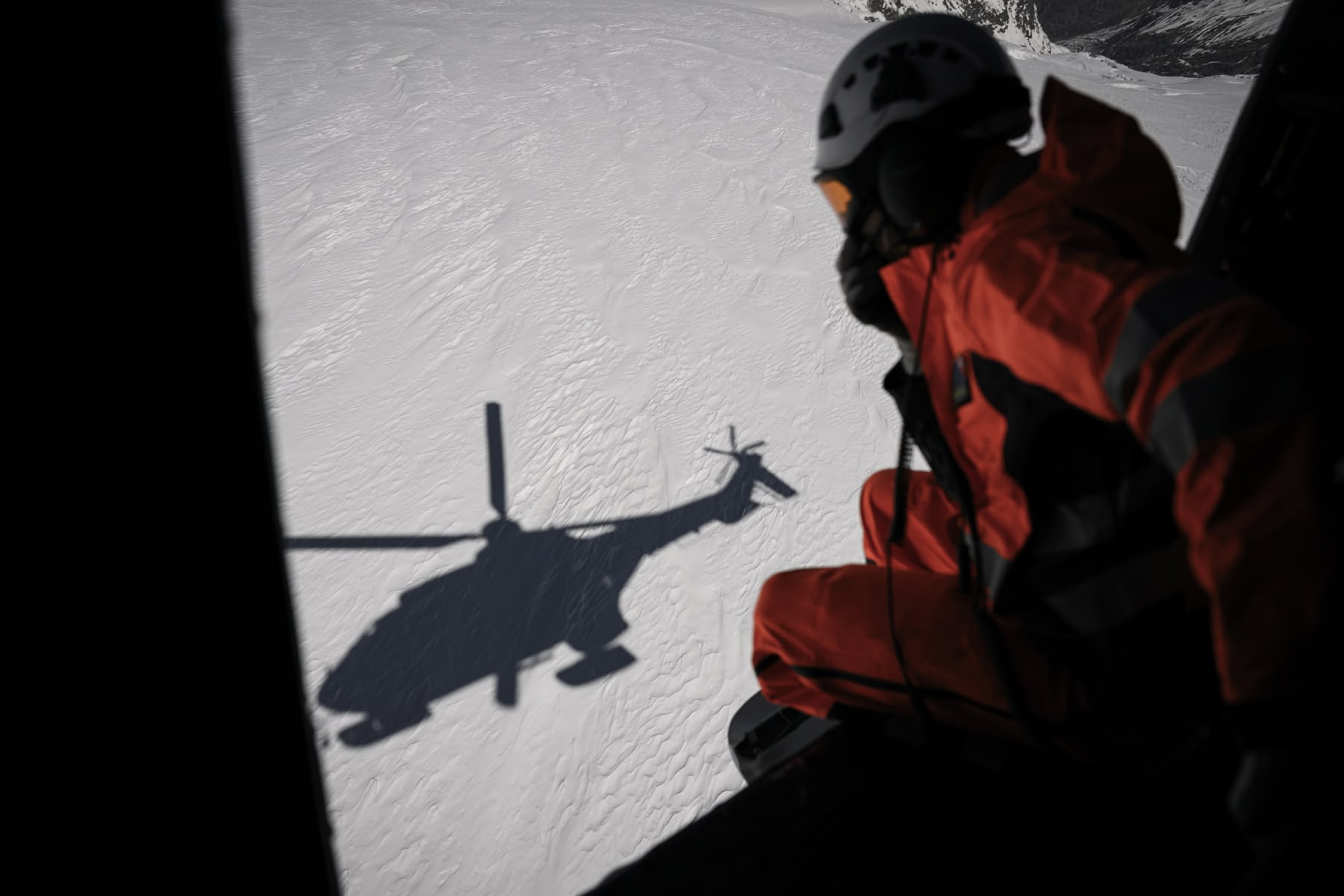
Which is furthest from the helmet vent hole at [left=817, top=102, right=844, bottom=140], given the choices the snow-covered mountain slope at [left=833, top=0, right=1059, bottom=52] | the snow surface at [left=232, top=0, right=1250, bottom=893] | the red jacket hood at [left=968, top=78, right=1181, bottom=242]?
the snow-covered mountain slope at [left=833, top=0, right=1059, bottom=52]

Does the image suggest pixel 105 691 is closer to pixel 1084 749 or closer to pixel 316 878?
pixel 316 878

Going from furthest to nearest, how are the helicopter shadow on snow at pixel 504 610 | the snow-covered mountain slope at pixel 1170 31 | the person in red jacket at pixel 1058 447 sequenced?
the snow-covered mountain slope at pixel 1170 31, the helicopter shadow on snow at pixel 504 610, the person in red jacket at pixel 1058 447

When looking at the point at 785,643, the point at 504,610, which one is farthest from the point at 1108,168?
the point at 504,610

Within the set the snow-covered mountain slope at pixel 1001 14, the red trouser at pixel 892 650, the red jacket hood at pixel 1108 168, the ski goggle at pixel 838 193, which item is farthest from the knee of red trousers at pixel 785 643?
the snow-covered mountain slope at pixel 1001 14

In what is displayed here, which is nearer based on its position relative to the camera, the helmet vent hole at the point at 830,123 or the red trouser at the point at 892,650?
the red trouser at the point at 892,650

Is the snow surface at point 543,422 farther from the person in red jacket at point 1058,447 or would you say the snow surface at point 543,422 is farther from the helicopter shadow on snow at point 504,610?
the person in red jacket at point 1058,447

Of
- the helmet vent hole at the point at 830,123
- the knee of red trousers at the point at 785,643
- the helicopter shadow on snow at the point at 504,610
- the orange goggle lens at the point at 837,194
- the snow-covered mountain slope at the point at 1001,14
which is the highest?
the snow-covered mountain slope at the point at 1001,14

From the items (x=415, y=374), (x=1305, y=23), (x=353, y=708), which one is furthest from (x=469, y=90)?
(x=1305, y=23)

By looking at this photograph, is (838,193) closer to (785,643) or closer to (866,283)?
(866,283)
